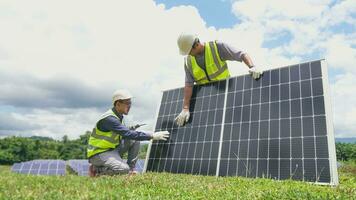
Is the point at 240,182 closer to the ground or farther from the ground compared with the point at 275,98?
closer to the ground

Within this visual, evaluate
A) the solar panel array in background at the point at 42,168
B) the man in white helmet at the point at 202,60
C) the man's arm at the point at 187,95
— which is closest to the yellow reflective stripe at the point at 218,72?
the man in white helmet at the point at 202,60

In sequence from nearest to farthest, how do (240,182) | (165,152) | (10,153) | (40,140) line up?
(240,182) < (165,152) < (10,153) < (40,140)

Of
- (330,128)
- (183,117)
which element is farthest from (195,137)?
(330,128)

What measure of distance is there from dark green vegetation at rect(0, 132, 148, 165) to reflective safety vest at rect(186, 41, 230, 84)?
1895 inches

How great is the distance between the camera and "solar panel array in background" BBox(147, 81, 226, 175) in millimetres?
7965

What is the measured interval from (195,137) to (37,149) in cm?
5526

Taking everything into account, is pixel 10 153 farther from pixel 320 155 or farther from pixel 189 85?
pixel 320 155

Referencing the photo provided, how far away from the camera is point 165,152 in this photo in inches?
350

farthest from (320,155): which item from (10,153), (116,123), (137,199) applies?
(10,153)

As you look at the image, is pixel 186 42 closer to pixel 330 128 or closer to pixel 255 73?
pixel 255 73

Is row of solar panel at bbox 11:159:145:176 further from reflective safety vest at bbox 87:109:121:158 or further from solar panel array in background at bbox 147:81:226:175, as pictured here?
reflective safety vest at bbox 87:109:121:158

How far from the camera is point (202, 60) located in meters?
9.08

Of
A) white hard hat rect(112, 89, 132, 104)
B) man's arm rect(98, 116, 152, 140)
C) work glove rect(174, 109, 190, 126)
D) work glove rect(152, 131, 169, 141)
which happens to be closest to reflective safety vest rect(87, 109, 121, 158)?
man's arm rect(98, 116, 152, 140)

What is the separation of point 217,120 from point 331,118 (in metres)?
2.68
